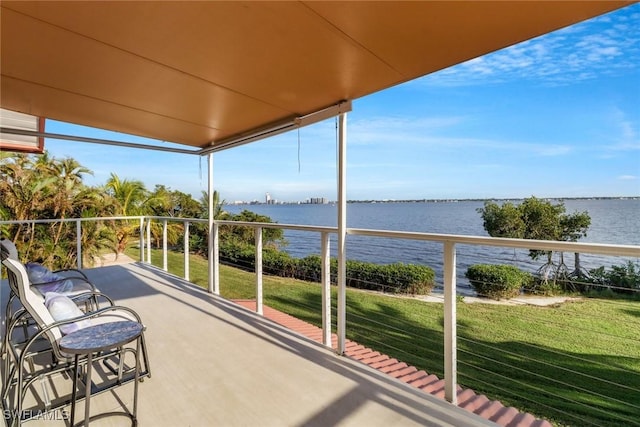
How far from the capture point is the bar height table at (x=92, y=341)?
163 centimetres

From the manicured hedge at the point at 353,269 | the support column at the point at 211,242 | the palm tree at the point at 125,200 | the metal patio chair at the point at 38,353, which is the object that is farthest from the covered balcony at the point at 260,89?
the manicured hedge at the point at 353,269

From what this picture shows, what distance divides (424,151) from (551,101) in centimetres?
895

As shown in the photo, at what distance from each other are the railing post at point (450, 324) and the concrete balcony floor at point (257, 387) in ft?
0.35

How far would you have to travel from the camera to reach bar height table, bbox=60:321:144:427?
5.35 ft

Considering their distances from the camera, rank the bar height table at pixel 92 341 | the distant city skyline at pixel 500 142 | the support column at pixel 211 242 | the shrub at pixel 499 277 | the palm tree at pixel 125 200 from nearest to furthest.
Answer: the bar height table at pixel 92 341 → the support column at pixel 211 242 → the palm tree at pixel 125 200 → the shrub at pixel 499 277 → the distant city skyline at pixel 500 142

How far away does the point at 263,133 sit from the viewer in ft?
11.9

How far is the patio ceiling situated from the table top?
1635 mm

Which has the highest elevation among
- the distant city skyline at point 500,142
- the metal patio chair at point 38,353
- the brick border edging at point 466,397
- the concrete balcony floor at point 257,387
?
the distant city skyline at point 500,142

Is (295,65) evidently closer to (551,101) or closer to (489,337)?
(489,337)

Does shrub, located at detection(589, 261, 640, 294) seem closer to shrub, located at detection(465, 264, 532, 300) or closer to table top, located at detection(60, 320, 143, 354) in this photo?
table top, located at detection(60, 320, 143, 354)

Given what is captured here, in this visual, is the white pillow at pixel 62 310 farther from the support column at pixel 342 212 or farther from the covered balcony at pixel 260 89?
the support column at pixel 342 212

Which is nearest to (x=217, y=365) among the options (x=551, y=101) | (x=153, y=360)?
(x=153, y=360)

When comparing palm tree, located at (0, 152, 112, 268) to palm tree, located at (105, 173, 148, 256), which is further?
Answer: palm tree, located at (105, 173, 148, 256)

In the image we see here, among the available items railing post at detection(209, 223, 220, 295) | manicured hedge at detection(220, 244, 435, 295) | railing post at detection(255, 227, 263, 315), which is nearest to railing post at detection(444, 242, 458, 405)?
railing post at detection(255, 227, 263, 315)
